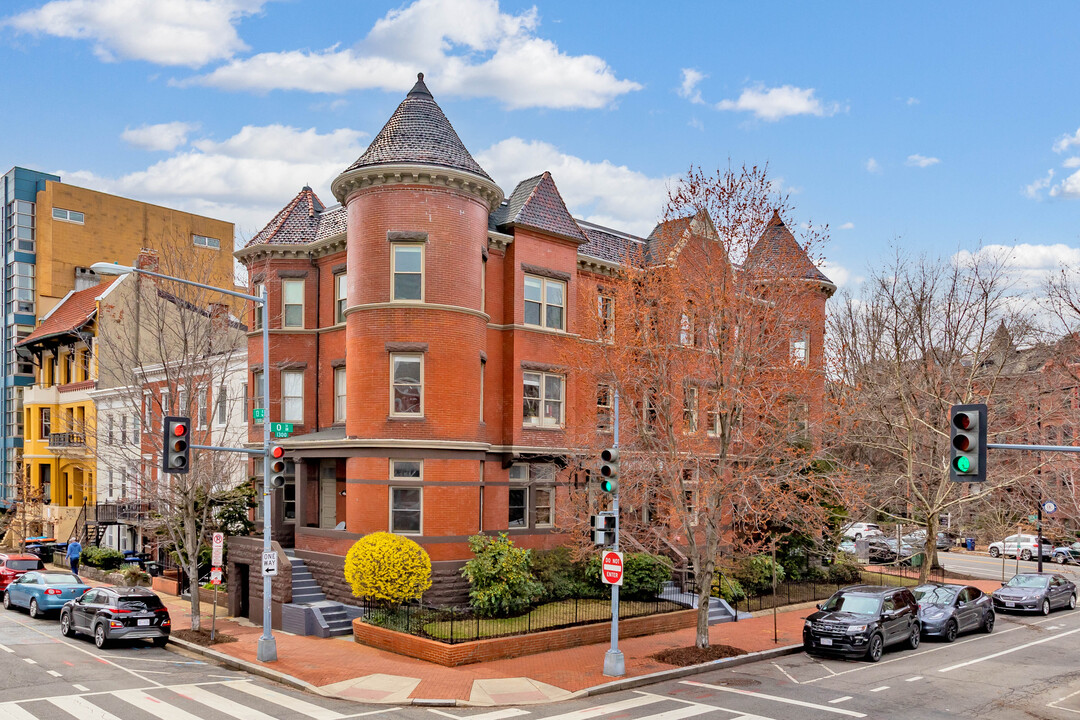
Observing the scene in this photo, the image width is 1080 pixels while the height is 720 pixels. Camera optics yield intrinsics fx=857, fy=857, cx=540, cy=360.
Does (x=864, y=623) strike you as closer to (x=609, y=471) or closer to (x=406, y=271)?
(x=609, y=471)

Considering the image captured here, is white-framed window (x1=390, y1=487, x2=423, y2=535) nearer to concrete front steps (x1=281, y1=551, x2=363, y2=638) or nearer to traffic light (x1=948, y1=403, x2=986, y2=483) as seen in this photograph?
concrete front steps (x1=281, y1=551, x2=363, y2=638)

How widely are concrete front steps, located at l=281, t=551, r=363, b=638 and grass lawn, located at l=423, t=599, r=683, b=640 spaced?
3.60 metres

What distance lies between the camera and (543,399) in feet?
96.9

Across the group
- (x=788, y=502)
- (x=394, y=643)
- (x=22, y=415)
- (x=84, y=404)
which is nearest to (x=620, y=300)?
(x=788, y=502)

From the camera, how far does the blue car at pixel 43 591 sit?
87.1 feet

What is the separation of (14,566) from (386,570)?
59.4 ft

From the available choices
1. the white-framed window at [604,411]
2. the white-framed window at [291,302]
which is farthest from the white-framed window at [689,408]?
the white-framed window at [291,302]

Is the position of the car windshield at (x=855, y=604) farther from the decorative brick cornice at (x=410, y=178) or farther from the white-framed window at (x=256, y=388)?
the white-framed window at (x=256, y=388)

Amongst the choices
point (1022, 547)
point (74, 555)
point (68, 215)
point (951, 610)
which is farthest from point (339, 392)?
point (1022, 547)

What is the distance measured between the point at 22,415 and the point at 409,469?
42041 millimetres

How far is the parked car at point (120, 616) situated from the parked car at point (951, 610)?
69.9ft

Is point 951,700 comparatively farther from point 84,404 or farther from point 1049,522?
point 84,404

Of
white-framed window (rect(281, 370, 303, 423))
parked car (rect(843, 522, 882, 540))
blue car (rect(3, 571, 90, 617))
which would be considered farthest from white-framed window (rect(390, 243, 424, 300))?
parked car (rect(843, 522, 882, 540))

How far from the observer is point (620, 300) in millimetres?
22797
